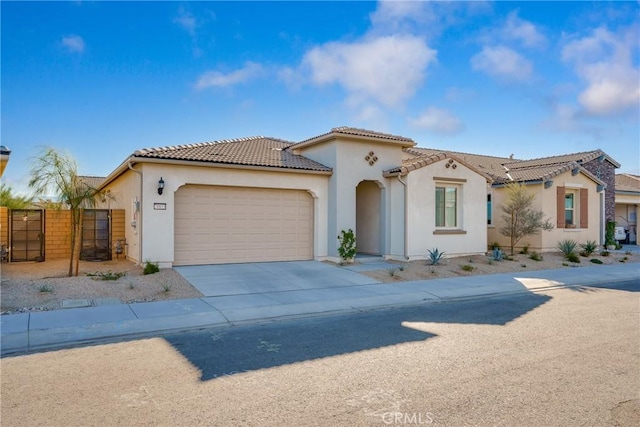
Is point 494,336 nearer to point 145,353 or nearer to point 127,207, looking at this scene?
point 145,353

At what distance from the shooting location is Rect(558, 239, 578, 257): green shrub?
18742 mm

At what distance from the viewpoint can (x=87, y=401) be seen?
4438 millimetres

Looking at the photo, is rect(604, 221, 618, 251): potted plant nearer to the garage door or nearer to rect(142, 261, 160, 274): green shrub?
the garage door

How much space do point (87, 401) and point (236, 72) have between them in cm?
1402

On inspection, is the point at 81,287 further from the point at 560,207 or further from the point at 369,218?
the point at 560,207

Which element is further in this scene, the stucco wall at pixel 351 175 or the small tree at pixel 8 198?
the small tree at pixel 8 198

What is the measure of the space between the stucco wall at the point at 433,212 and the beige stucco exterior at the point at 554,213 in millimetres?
3883

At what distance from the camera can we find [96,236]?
15.5 m

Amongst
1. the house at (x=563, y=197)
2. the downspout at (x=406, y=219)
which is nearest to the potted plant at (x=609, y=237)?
the house at (x=563, y=197)

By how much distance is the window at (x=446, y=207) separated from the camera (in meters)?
17.1

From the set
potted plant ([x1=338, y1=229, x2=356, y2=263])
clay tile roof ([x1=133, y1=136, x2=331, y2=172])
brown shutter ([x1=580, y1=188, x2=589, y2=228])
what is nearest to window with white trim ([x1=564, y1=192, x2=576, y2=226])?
brown shutter ([x1=580, y1=188, x2=589, y2=228])

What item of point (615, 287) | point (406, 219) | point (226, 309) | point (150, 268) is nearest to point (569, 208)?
point (615, 287)

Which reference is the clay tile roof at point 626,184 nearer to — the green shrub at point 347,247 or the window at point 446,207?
the window at point 446,207

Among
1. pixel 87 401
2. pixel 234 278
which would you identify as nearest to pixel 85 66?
pixel 234 278
